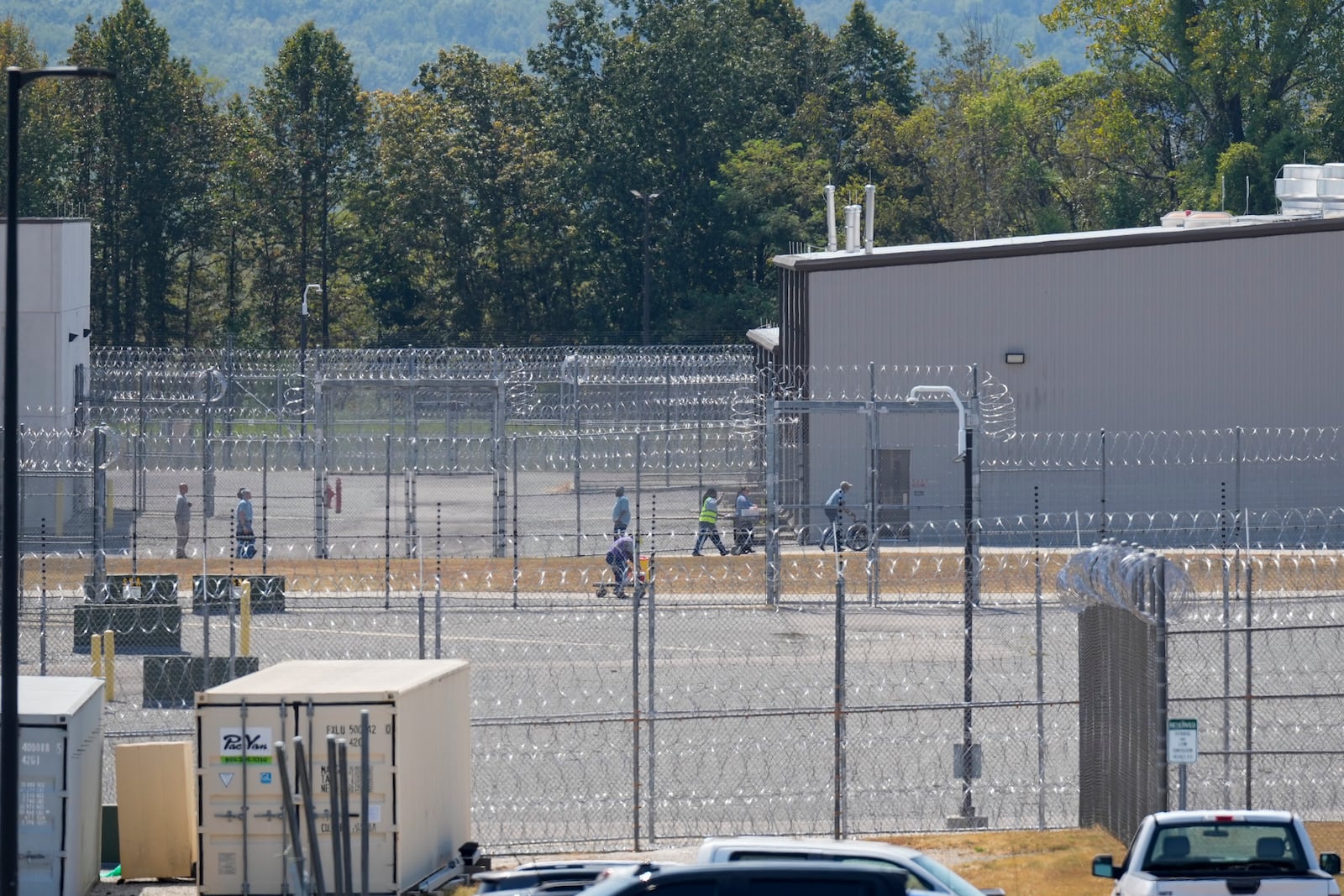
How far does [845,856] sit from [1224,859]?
2.57m

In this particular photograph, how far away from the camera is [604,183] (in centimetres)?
6888

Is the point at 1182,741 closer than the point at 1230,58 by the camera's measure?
Yes

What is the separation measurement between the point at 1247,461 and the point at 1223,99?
1417 inches

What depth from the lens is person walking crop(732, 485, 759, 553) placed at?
29.7 m

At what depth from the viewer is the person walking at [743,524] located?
29734 mm

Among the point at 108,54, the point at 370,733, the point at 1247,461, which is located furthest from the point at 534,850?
the point at 108,54

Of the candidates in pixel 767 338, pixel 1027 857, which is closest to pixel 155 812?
pixel 1027 857

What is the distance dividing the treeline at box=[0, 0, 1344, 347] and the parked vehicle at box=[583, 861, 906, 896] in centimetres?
5744

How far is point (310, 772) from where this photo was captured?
456 inches

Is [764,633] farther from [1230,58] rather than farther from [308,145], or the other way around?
[308,145]

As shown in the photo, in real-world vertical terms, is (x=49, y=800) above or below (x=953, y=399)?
below

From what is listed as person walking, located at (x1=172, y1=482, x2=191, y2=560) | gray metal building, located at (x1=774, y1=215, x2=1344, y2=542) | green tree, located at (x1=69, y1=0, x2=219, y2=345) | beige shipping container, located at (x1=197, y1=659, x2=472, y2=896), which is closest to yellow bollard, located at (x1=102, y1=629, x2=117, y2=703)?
beige shipping container, located at (x1=197, y1=659, x2=472, y2=896)

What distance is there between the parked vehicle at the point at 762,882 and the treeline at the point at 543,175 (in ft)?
188

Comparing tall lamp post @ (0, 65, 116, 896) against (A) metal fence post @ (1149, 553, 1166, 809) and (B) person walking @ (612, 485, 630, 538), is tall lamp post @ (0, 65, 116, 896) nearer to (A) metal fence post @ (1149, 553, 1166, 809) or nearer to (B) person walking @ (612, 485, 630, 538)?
(A) metal fence post @ (1149, 553, 1166, 809)
